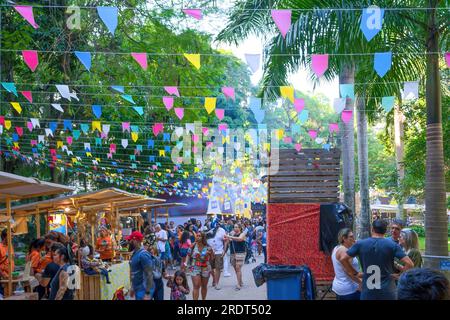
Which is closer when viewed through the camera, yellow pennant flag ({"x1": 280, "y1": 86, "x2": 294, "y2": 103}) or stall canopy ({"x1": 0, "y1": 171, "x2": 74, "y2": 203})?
stall canopy ({"x1": 0, "y1": 171, "x2": 74, "y2": 203})

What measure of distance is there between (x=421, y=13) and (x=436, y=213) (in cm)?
380

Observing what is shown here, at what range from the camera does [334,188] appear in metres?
11.3

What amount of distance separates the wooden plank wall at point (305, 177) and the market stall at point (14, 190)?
4.03 metres

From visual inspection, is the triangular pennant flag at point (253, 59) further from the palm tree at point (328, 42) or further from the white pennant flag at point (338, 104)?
the white pennant flag at point (338, 104)

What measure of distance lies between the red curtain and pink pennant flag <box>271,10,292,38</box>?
2843 millimetres

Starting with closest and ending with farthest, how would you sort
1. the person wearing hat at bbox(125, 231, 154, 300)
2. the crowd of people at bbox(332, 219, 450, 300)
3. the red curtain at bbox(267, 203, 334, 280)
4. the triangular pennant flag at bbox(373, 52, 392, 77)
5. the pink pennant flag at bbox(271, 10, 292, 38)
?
the crowd of people at bbox(332, 219, 450, 300)
the person wearing hat at bbox(125, 231, 154, 300)
the pink pennant flag at bbox(271, 10, 292, 38)
the red curtain at bbox(267, 203, 334, 280)
the triangular pennant flag at bbox(373, 52, 392, 77)

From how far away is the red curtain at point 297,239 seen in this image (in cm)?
1068

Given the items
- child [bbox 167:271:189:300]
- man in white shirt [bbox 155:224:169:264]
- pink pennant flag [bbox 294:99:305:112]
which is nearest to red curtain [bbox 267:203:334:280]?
child [bbox 167:271:189:300]

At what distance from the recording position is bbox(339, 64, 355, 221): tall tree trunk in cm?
1617

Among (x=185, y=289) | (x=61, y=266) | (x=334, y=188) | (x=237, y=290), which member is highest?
(x=334, y=188)

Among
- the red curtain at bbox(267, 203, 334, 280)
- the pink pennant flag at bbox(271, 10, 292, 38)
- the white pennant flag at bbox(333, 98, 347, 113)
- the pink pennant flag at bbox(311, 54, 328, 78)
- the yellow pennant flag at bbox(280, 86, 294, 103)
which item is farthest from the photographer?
the white pennant flag at bbox(333, 98, 347, 113)

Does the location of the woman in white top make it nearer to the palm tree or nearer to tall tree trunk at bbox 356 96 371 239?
the palm tree

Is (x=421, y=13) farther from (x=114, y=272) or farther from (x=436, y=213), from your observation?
(x=114, y=272)
